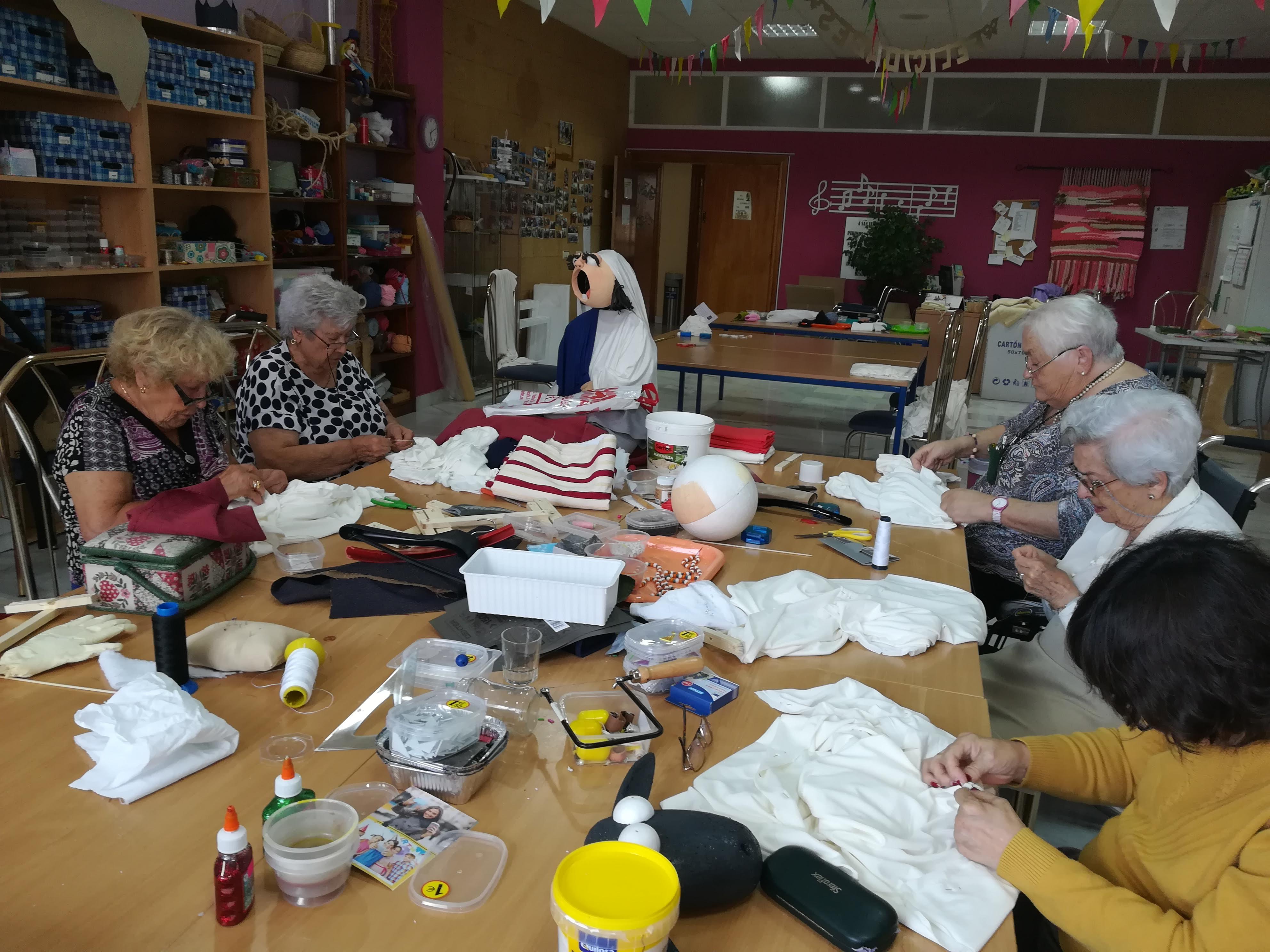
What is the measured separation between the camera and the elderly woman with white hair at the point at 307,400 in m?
2.82

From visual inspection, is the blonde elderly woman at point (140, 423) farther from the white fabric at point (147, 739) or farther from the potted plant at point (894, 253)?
the potted plant at point (894, 253)

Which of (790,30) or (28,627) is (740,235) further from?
(28,627)

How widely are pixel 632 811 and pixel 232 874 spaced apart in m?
0.42

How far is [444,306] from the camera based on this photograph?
686 centimetres

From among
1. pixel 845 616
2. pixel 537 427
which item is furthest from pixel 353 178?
pixel 845 616

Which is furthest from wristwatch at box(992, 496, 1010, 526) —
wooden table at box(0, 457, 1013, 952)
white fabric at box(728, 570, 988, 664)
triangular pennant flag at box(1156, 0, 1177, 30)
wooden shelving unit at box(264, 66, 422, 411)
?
wooden shelving unit at box(264, 66, 422, 411)

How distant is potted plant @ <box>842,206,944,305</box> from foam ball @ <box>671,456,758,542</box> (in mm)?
7729

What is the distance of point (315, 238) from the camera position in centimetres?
554

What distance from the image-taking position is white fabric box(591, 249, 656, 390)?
3480 mm

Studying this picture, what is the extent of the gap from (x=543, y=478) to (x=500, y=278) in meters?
4.71

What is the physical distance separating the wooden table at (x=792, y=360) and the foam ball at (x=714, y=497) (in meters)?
2.37

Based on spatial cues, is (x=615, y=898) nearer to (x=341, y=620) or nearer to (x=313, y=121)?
(x=341, y=620)

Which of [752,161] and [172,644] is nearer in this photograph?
[172,644]

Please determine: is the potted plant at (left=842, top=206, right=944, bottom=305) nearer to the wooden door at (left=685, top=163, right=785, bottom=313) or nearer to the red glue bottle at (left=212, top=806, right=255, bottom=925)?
the wooden door at (left=685, top=163, right=785, bottom=313)
